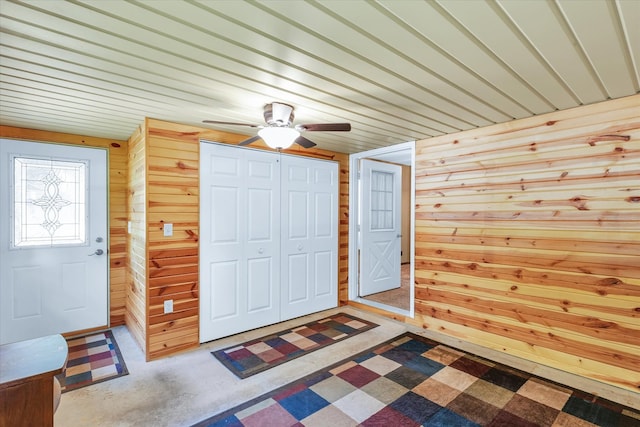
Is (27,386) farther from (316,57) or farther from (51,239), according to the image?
(51,239)

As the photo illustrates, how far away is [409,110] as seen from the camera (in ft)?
8.60

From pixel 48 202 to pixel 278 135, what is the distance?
2.78 meters

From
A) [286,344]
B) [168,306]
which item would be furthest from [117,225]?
[286,344]

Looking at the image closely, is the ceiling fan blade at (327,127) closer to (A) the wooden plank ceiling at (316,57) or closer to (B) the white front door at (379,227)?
(A) the wooden plank ceiling at (316,57)

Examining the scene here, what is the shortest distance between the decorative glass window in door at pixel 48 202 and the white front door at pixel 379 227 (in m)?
3.51

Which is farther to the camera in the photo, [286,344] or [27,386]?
[286,344]

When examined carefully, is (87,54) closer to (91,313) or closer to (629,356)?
(91,313)

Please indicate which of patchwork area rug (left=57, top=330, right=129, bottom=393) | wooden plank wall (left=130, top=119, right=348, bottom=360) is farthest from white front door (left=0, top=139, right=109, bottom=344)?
wooden plank wall (left=130, top=119, right=348, bottom=360)

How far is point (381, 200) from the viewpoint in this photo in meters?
4.96

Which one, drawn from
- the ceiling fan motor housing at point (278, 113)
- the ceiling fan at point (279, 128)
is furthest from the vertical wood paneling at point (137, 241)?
the ceiling fan motor housing at point (278, 113)

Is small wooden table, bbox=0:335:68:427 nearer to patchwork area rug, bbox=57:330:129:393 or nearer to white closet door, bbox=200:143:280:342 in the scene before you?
patchwork area rug, bbox=57:330:129:393

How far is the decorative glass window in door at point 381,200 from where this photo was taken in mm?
4824

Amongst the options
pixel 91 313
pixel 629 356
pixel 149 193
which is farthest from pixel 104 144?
pixel 629 356

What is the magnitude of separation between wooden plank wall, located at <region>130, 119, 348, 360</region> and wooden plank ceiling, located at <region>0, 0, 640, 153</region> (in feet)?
1.04
